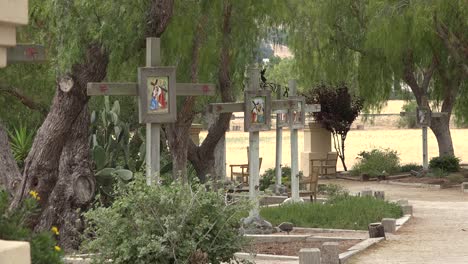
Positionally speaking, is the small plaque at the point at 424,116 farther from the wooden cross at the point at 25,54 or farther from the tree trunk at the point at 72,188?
the wooden cross at the point at 25,54

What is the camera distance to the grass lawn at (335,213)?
20156 millimetres

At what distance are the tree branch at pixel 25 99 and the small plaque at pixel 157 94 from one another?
954cm

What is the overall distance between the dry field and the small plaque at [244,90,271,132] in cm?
3220

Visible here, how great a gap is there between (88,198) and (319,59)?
74.3 feet

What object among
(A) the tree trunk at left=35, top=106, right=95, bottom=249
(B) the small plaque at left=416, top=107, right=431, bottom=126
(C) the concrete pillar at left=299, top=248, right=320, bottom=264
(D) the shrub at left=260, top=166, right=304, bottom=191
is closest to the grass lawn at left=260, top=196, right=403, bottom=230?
(A) the tree trunk at left=35, top=106, right=95, bottom=249

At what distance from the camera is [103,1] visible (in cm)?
1723

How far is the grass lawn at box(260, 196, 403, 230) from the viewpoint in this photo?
2016 cm

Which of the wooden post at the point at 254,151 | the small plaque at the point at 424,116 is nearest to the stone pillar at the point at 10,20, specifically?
the wooden post at the point at 254,151

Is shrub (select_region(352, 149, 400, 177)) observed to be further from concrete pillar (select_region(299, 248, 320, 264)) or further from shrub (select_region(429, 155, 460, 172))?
concrete pillar (select_region(299, 248, 320, 264))

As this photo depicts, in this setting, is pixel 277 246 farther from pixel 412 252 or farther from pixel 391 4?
pixel 391 4

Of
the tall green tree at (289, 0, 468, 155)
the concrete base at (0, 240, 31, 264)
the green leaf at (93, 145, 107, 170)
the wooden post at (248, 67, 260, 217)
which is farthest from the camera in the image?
the tall green tree at (289, 0, 468, 155)

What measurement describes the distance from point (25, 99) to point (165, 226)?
14.1 metres

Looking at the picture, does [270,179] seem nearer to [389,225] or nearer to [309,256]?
[389,225]

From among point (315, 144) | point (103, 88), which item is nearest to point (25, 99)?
point (103, 88)
